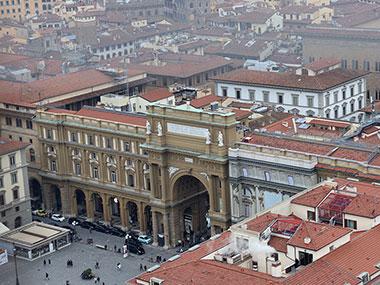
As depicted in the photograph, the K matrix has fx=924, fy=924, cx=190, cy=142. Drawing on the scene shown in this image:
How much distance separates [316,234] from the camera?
78375 millimetres

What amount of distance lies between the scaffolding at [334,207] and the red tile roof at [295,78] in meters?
53.8

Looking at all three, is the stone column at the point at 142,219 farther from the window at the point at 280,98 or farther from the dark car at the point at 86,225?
the window at the point at 280,98

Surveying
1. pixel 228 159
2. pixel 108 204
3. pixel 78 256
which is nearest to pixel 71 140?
pixel 108 204

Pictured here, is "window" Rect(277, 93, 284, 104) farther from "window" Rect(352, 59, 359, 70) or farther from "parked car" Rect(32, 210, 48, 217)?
"window" Rect(352, 59, 359, 70)

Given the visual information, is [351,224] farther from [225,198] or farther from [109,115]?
[109,115]

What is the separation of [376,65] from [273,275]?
111 metres

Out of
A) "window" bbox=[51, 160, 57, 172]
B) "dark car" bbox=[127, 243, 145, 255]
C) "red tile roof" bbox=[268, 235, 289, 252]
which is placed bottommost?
"dark car" bbox=[127, 243, 145, 255]

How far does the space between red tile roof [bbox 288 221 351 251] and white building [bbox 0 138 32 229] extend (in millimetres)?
57682

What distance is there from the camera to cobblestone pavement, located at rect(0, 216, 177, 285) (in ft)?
366

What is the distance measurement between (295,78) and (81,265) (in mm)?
48881

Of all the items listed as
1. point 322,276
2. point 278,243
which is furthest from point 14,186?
point 322,276

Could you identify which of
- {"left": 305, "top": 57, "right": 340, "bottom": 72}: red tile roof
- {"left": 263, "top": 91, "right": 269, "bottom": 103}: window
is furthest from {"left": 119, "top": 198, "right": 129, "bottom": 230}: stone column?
{"left": 305, "top": 57, "right": 340, "bottom": 72}: red tile roof

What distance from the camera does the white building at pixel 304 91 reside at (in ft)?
462

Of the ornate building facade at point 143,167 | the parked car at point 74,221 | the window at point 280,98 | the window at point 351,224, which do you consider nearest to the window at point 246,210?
the ornate building facade at point 143,167
